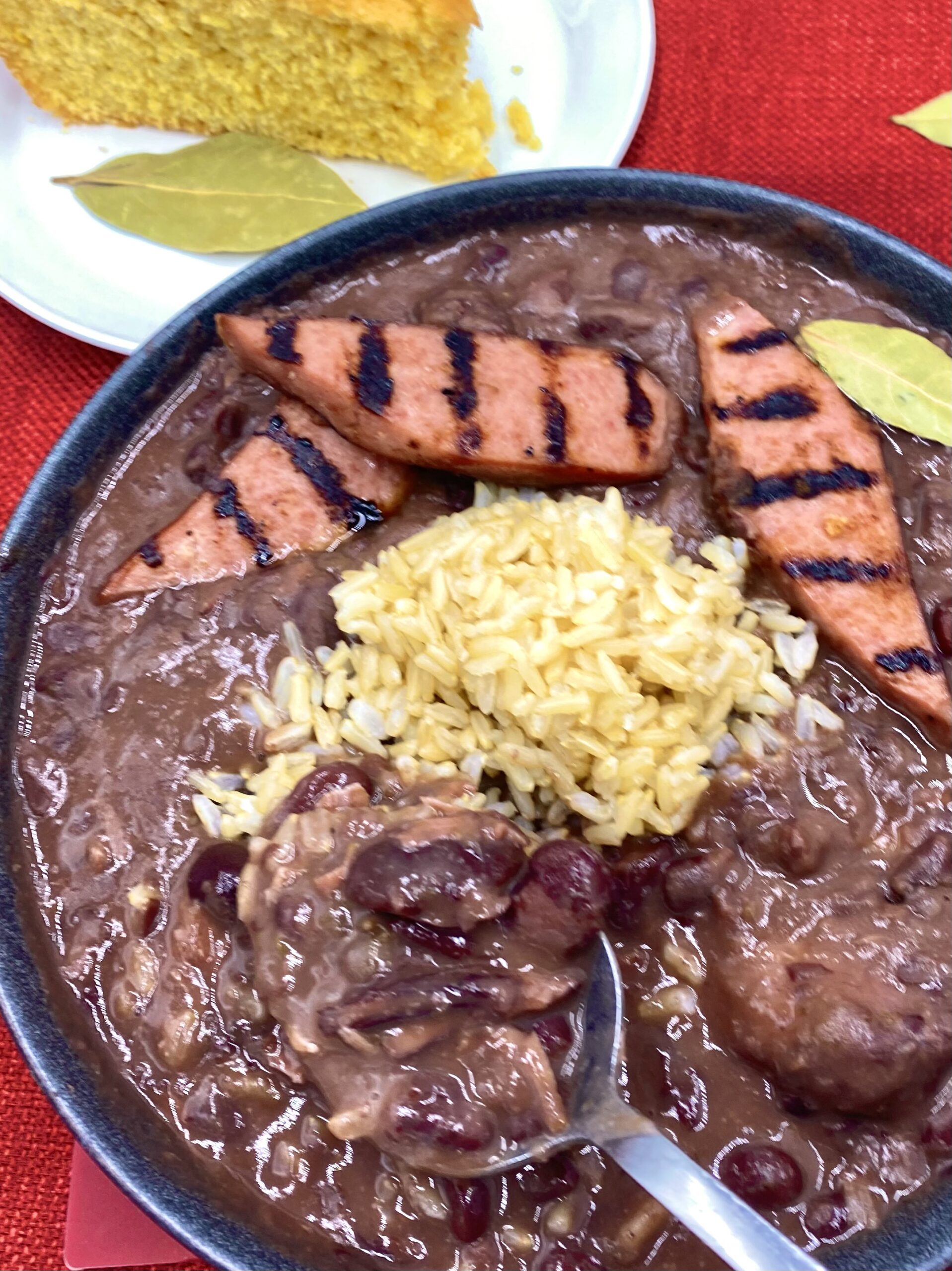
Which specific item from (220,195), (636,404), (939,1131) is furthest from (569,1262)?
(220,195)

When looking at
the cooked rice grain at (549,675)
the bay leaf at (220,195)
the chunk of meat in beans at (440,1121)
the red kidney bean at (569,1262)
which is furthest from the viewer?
the bay leaf at (220,195)

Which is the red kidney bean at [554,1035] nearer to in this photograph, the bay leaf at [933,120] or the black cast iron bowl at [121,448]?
the black cast iron bowl at [121,448]

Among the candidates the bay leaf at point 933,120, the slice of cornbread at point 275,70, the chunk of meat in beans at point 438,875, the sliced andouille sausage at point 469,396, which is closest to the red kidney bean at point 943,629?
the sliced andouille sausage at point 469,396

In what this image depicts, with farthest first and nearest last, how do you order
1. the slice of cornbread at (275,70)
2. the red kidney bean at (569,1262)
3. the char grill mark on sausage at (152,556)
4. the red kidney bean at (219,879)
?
1. the slice of cornbread at (275,70)
2. the char grill mark on sausage at (152,556)
3. the red kidney bean at (219,879)
4. the red kidney bean at (569,1262)

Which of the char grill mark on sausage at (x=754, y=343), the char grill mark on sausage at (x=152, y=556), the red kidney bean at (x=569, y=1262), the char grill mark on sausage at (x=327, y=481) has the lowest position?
the red kidney bean at (x=569, y=1262)

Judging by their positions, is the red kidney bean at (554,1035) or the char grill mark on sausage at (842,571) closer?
the red kidney bean at (554,1035)
